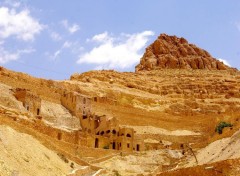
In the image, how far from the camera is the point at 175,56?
119312mm

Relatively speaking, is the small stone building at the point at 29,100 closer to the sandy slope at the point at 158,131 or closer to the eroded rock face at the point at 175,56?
the sandy slope at the point at 158,131

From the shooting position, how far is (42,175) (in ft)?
90.7

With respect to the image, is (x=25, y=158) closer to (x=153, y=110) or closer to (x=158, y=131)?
(x=158, y=131)

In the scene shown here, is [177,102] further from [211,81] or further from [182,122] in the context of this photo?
[211,81]

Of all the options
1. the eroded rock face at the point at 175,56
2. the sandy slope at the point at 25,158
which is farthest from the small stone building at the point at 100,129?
the eroded rock face at the point at 175,56

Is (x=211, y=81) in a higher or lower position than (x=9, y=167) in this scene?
higher

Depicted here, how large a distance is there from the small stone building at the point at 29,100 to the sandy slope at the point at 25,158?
14.0 meters

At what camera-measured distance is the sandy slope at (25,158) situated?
84.0ft

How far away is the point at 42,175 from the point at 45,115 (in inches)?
918

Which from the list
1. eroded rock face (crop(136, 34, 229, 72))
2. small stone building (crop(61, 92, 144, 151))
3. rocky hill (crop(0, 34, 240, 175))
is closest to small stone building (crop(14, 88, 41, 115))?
rocky hill (crop(0, 34, 240, 175))

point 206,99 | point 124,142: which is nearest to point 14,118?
point 124,142

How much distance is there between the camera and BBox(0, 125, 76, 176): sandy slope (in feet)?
84.0

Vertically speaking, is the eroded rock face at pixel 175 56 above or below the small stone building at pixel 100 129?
above

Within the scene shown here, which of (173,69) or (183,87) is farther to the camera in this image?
(173,69)
